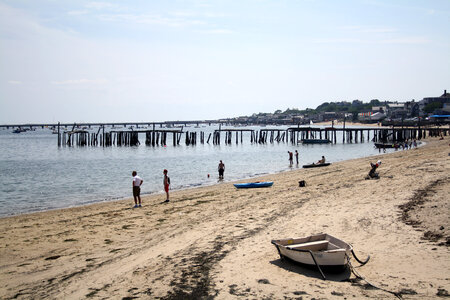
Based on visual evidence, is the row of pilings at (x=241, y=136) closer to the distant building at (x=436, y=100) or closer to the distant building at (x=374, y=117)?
the distant building at (x=436, y=100)

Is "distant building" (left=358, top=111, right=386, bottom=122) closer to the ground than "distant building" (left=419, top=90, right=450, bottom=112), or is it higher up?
closer to the ground

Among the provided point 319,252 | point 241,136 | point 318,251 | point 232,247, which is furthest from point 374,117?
point 319,252

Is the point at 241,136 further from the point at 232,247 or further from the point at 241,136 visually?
the point at 232,247

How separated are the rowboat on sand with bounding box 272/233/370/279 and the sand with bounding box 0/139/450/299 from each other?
172 mm

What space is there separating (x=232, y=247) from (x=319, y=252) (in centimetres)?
227

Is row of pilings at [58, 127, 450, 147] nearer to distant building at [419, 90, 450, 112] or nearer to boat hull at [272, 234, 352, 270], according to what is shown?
distant building at [419, 90, 450, 112]

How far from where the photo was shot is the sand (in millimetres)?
6422

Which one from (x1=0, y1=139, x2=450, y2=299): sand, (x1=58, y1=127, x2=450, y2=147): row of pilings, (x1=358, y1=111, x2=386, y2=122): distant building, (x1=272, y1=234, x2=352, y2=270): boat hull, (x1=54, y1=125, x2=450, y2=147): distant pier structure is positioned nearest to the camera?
(x1=0, y1=139, x2=450, y2=299): sand

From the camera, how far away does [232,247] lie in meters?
8.45

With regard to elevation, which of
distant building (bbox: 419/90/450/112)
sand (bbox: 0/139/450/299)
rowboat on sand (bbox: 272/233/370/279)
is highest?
distant building (bbox: 419/90/450/112)

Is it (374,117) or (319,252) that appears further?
(374,117)

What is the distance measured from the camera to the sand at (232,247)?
6.42 m

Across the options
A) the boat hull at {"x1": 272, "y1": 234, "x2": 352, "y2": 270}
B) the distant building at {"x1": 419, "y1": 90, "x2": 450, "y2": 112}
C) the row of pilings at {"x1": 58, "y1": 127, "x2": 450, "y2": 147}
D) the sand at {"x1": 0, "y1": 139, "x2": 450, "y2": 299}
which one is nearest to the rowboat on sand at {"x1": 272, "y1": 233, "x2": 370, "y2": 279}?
the boat hull at {"x1": 272, "y1": 234, "x2": 352, "y2": 270}

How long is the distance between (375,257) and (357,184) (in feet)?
29.1
